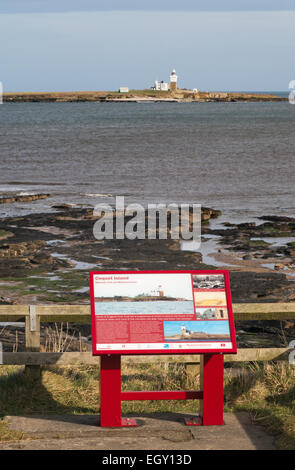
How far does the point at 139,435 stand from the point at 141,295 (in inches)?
48.3

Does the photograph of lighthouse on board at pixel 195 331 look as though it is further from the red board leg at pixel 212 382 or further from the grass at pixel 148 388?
the grass at pixel 148 388

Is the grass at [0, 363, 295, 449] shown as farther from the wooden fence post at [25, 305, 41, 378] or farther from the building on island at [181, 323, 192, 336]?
the building on island at [181, 323, 192, 336]

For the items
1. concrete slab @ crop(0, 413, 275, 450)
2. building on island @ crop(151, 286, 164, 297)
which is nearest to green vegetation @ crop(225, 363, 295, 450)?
concrete slab @ crop(0, 413, 275, 450)

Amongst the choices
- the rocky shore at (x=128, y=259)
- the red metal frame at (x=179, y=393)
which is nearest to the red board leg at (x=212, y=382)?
the red metal frame at (x=179, y=393)

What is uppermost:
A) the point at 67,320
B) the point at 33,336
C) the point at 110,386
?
the point at 67,320

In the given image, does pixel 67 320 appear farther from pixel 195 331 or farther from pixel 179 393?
pixel 195 331

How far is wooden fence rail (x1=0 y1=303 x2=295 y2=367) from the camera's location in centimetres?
764

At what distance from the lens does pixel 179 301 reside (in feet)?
22.7

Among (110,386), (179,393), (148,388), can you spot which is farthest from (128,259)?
(110,386)

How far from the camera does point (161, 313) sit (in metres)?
6.83

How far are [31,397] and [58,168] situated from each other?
144ft
